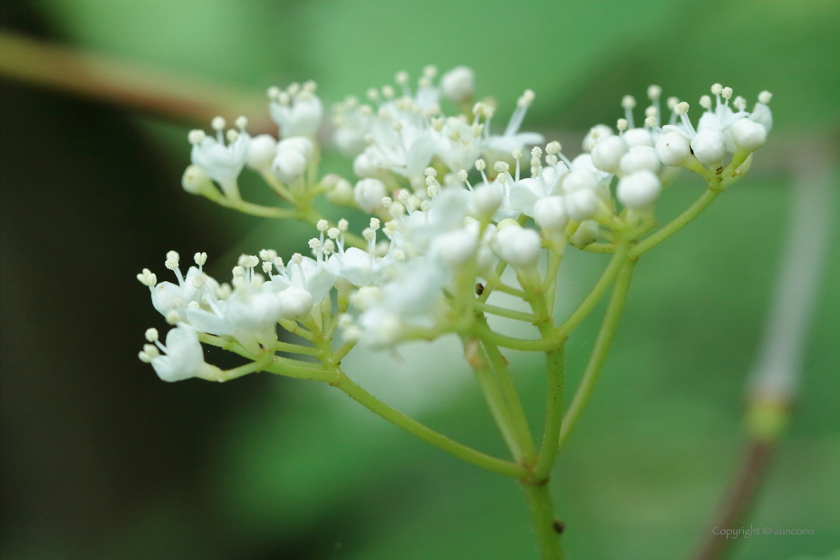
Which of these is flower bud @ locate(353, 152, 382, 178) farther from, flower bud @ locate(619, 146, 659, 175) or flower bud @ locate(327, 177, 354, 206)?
flower bud @ locate(619, 146, 659, 175)

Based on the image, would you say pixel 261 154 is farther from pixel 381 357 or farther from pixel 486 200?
pixel 381 357

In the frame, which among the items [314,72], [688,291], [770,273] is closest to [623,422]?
[688,291]

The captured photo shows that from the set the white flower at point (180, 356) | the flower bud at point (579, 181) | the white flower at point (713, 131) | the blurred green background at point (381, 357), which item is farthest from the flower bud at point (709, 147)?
the blurred green background at point (381, 357)

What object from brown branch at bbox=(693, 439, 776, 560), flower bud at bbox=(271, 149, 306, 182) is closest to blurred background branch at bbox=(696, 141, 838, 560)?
brown branch at bbox=(693, 439, 776, 560)

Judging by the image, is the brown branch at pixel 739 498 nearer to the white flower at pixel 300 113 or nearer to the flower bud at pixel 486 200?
the flower bud at pixel 486 200

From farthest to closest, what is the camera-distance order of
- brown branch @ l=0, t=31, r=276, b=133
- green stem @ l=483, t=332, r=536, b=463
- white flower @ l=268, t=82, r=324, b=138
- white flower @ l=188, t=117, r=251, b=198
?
brown branch @ l=0, t=31, r=276, b=133
white flower @ l=268, t=82, r=324, b=138
white flower @ l=188, t=117, r=251, b=198
green stem @ l=483, t=332, r=536, b=463

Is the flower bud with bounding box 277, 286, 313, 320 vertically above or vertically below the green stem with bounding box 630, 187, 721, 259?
above
